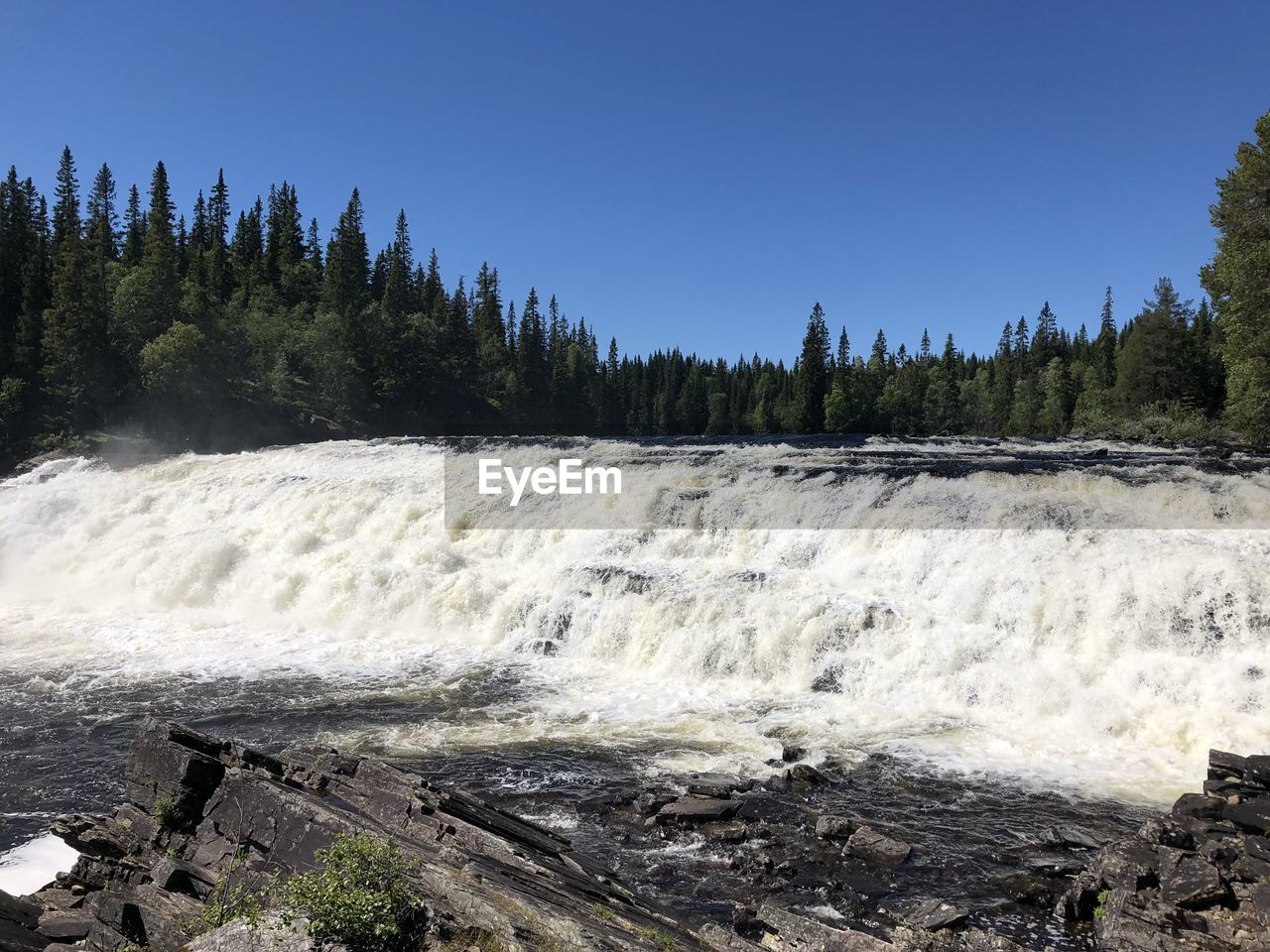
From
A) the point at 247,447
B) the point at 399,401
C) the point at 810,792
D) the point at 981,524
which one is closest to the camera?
the point at 810,792

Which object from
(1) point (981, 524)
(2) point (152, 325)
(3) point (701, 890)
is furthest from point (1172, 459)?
(2) point (152, 325)

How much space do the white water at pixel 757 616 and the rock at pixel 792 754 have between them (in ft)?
1.61

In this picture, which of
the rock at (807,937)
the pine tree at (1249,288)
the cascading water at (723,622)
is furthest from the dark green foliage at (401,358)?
the rock at (807,937)

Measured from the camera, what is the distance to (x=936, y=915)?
310 inches

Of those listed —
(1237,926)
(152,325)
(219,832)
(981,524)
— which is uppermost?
(152,325)

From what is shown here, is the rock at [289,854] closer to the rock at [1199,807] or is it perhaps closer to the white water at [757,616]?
the white water at [757,616]

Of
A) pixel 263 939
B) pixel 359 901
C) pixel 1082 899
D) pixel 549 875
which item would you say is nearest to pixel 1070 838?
pixel 1082 899

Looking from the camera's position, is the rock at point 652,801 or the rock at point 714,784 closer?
the rock at point 652,801

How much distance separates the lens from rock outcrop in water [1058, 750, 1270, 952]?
278 inches

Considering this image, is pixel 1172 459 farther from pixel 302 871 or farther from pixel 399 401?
pixel 399 401

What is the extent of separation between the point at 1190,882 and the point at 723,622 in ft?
34.1

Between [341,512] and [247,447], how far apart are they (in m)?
31.5

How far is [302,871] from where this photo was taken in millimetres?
6434

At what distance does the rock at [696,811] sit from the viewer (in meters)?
10.3
